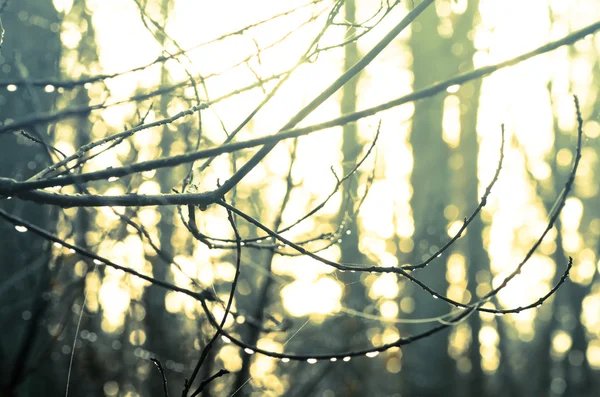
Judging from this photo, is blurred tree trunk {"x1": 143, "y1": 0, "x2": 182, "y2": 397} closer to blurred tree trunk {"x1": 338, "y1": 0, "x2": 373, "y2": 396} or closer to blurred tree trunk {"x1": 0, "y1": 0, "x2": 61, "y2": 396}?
blurred tree trunk {"x1": 0, "y1": 0, "x2": 61, "y2": 396}

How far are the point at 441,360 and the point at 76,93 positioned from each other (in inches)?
241

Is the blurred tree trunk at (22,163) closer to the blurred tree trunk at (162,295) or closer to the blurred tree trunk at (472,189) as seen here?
the blurred tree trunk at (162,295)

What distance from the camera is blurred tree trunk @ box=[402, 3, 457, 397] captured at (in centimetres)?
770

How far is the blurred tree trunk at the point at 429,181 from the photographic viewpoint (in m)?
7.70

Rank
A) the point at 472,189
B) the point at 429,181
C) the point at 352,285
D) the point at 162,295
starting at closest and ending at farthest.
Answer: the point at 352,285 → the point at 162,295 → the point at 429,181 → the point at 472,189

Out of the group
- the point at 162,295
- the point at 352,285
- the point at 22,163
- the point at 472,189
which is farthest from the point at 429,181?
the point at 22,163

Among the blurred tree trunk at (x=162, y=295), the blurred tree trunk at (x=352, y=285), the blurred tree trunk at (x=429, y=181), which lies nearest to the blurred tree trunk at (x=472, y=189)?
the blurred tree trunk at (x=429, y=181)

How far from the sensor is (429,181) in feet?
26.2

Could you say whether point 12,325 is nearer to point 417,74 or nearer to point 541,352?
point 417,74

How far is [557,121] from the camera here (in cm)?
1066

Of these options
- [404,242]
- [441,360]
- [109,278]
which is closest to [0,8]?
[109,278]

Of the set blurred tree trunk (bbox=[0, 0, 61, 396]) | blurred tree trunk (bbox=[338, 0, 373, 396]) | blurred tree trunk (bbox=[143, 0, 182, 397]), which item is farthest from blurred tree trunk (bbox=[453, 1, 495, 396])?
blurred tree trunk (bbox=[0, 0, 61, 396])

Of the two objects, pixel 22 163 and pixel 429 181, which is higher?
pixel 429 181

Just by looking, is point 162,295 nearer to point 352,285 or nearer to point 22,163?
point 352,285
